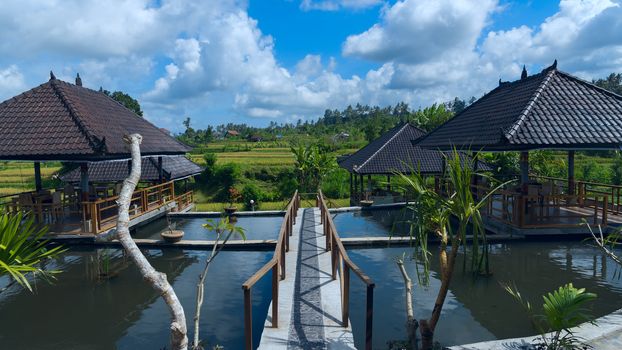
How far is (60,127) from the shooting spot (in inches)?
404

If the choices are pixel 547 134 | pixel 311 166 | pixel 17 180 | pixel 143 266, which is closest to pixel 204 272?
pixel 143 266

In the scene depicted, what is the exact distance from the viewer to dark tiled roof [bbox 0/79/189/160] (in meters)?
9.68

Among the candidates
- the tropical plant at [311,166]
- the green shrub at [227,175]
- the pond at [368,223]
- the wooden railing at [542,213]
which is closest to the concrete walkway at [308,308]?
the pond at [368,223]

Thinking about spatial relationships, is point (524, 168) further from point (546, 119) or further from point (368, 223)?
point (368, 223)

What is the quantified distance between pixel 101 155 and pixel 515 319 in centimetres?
904

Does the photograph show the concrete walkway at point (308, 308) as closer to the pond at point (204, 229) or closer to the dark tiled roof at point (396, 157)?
the pond at point (204, 229)

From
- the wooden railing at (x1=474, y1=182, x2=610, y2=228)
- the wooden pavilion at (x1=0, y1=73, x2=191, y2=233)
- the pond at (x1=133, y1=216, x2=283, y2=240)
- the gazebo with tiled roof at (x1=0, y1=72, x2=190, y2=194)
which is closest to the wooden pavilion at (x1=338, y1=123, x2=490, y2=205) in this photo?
the pond at (x1=133, y1=216, x2=283, y2=240)

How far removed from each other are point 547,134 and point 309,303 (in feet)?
22.3

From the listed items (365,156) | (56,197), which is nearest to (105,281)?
(56,197)

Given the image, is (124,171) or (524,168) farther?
(124,171)

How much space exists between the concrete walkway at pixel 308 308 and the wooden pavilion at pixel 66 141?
4845 millimetres

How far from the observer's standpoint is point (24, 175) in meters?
32.0

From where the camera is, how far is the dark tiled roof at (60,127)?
9680 mm

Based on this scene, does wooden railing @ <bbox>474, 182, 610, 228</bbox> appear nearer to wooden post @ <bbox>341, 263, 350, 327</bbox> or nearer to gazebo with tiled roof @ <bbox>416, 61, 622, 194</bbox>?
gazebo with tiled roof @ <bbox>416, 61, 622, 194</bbox>
